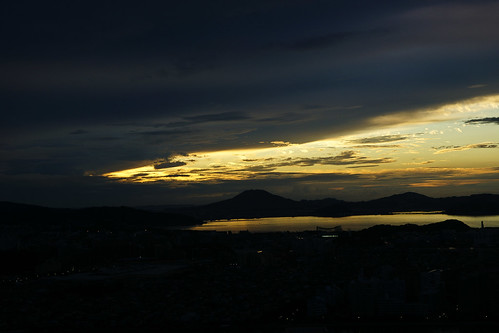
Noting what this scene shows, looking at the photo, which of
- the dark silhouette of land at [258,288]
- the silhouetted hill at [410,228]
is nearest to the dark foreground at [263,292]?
the dark silhouette of land at [258,288]

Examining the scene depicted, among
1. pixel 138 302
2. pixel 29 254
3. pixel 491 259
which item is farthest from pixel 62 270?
pixel 491 259

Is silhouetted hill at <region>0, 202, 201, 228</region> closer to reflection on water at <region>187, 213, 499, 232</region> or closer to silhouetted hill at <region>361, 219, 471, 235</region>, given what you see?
reflection on water at <region>187, 213, 499, 232</region>

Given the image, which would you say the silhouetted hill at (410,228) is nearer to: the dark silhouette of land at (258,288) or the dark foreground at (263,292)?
the dark silhouette of land at (258,288)

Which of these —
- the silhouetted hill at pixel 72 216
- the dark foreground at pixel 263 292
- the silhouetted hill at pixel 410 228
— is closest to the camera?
the dark foreground at pixel 263 292

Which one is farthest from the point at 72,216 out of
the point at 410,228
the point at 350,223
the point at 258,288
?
the point at 258,288

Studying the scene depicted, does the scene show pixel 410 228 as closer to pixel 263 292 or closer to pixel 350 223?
pixel 263 292

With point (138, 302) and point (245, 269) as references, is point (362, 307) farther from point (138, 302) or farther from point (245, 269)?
point (245, 269)

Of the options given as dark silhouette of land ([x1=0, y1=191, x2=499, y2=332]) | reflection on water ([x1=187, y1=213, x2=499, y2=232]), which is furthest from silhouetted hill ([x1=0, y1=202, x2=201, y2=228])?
dark silhouette of land ([x1=0, y1=191, x2=499, y2=332])

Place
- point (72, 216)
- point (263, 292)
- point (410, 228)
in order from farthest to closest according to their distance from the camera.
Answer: point (72, 216), point (410, 228), point (263, 292)
